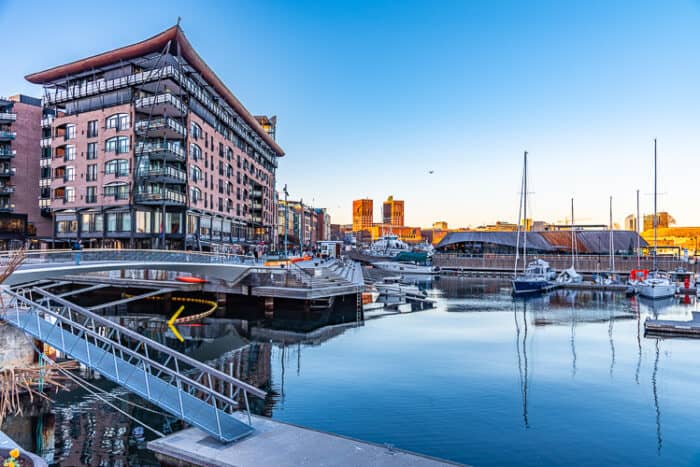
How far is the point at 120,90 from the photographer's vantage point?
52.7 meters

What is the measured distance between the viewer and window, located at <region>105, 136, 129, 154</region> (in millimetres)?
51438

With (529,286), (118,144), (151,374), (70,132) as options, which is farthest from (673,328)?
(70,132)

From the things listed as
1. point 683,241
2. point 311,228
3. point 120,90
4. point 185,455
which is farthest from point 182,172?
point 683,241

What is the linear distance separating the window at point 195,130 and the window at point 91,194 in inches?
539

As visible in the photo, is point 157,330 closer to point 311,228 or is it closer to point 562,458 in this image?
point 562,458

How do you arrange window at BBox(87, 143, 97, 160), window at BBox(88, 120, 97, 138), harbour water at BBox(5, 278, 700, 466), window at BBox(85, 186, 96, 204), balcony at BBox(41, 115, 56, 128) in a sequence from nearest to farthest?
harbour water at BBox(5, 278, 700, 466) → window at BBox(85, 186, 96, 204) → window at BBox(87, 143, 97, 160) → window at BBox(88, 120, 97, 138) → balcony at BBox(41, 115, 56, 128)

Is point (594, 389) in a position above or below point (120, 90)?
below

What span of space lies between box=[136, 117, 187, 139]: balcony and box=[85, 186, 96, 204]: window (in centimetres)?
962

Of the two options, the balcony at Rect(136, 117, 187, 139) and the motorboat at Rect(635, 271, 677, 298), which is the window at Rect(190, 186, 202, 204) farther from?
the motorboat at Rect(635, 271, 677, 298)

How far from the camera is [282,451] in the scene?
10.0 meters

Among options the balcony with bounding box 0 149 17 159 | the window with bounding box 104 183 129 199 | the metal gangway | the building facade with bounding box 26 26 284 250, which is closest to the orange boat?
the building facade with bounding box 26 26 284 250

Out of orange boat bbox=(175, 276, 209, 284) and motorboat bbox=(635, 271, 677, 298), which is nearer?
orange boat bbox=(175, 276, 209, 284)

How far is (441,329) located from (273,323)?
1289 centimetres

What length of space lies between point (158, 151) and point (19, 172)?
3106 cm
